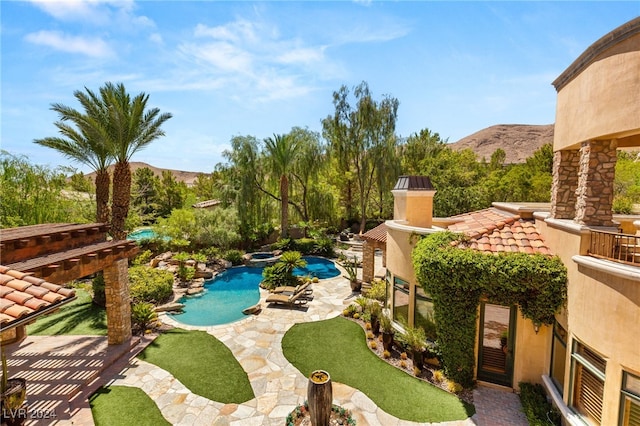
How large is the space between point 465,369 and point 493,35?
11.3m

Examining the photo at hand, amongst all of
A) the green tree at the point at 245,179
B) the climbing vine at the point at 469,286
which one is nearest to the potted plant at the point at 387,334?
the climbing vine at the point at 469,286

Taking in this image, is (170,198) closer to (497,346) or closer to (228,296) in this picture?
(228,296)

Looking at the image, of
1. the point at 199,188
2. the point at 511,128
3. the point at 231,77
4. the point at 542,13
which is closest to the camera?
the point at 542,13

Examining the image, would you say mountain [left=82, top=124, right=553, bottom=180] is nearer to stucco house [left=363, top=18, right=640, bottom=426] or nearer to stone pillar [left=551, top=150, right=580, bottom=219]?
stucco house [left=363, top=18, right=640, bottom=426]

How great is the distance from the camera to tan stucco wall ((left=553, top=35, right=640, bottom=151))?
15.8ft

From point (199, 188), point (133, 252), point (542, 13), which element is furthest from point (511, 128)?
point (133, 252)

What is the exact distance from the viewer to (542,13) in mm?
7711

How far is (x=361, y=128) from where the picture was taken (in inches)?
1096

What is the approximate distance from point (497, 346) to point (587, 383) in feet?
8.11

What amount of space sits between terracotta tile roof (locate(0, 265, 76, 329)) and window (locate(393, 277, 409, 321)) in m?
8.87

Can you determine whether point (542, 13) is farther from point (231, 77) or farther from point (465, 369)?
point (231, 77)

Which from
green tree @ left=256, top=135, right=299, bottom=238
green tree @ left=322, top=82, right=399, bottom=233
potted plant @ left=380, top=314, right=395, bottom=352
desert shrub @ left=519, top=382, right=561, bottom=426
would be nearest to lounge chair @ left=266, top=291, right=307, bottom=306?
potted plant @ left=380, top=314, right=395, bottom=352

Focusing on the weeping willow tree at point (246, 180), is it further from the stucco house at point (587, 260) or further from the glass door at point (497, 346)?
the glass door at point (497, 346)

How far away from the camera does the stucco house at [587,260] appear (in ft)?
16.1
